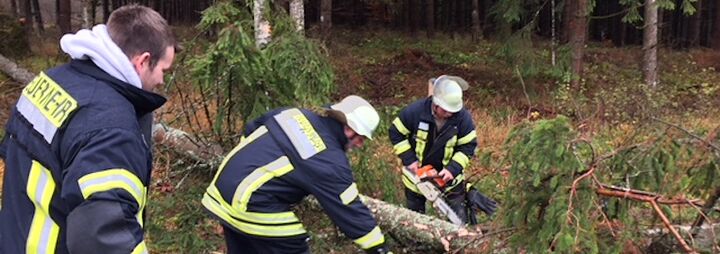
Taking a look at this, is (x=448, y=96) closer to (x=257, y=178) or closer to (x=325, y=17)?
(x=257, y=178)

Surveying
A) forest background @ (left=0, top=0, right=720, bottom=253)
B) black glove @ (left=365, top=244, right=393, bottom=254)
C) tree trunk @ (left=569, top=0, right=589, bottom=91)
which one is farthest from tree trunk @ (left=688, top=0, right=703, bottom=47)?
black glove @ (left=365, top=244, right=393, bottom=254)

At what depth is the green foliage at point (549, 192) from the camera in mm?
2861

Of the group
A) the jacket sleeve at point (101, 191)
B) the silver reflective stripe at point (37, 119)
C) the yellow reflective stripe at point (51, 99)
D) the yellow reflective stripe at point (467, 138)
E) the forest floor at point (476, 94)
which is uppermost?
the yellow reflective stripe at point (51, 99)

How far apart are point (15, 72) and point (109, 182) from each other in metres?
9.51

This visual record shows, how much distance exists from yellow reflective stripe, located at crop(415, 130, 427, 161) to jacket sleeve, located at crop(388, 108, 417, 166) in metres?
0.05

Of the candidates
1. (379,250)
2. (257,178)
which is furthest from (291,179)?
(379,250)

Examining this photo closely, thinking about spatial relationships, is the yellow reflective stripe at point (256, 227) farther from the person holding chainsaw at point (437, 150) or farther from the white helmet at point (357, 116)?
the person holding chainsaw at point (437, 150)

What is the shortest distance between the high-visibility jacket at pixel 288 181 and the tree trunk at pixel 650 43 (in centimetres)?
971

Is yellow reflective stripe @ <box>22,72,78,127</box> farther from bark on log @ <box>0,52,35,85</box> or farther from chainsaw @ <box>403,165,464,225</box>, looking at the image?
bark on log @ <box>0,52,35,85</box>

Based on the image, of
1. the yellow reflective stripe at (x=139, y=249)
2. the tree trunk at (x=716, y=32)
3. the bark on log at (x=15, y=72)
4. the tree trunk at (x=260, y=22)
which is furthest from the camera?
the tree trunk at (x=716, y=32)

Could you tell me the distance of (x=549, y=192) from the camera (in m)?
3.09

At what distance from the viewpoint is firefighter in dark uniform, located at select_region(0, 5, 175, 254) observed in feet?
5.32

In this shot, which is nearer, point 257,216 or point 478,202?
point 257,216

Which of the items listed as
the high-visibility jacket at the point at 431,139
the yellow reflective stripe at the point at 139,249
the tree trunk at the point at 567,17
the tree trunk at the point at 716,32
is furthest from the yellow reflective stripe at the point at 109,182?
the tree trunk at the point at 716,32
